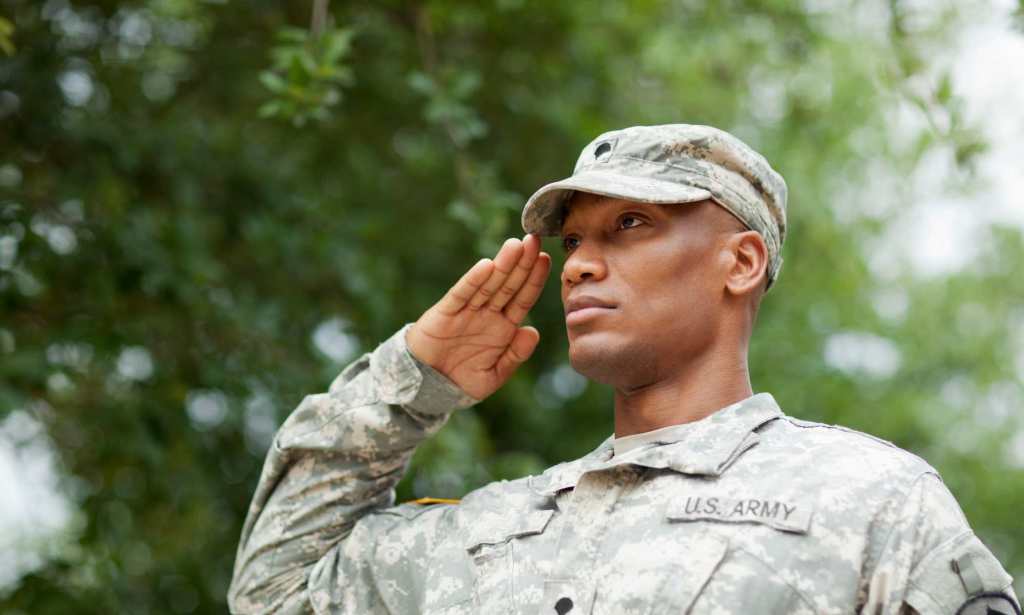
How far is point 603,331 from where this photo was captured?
2568 mm

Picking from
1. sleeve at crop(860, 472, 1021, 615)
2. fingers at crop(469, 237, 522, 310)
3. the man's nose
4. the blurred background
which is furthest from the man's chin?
the blurred background

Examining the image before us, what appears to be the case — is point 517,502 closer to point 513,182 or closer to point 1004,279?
point 513,182

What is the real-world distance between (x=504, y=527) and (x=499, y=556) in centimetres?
8

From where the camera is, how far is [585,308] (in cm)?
261

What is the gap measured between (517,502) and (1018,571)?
27.3 feet

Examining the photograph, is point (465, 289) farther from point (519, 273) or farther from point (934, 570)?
point (934, 570)

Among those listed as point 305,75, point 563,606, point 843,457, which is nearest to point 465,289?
point 563,606

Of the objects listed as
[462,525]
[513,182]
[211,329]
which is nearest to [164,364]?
[211,329]

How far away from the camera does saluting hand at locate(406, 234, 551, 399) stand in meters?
2.90

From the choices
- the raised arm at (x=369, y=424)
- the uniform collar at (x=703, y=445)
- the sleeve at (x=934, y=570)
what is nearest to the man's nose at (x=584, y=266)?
the raised arm at (x=369, y=424)

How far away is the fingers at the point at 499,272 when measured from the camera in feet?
9.41

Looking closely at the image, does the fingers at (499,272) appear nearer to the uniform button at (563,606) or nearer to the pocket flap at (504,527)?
the pocket flap at (504,527)

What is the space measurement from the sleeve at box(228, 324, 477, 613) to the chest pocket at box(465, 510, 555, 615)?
14.4 inches

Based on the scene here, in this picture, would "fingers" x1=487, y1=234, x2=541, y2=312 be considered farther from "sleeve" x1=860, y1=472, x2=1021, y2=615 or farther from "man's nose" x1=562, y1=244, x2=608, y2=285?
"sleeve" x1=860, y1=472, x2=1021, y2=615
